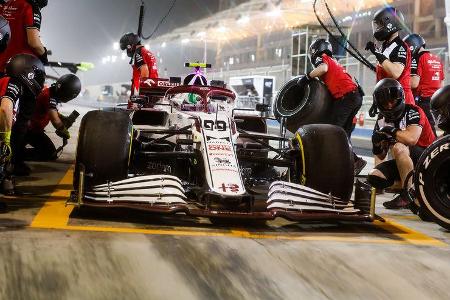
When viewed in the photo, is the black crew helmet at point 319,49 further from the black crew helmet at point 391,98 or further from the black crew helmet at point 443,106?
the black crew helmet at point 443,106

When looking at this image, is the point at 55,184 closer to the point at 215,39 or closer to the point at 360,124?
the point at 360,124

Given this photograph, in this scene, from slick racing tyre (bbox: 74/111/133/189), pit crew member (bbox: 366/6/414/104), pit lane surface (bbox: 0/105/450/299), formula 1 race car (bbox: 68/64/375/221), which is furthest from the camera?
pit crew member (bbox: 366/6/414/104)

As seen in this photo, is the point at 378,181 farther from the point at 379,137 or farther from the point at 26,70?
the point at 26,70

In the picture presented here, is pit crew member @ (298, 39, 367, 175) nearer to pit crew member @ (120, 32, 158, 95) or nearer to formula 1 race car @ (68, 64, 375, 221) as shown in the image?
formula 1 race car @ (68, 64, 375, 221)

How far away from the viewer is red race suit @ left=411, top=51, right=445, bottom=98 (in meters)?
7.13

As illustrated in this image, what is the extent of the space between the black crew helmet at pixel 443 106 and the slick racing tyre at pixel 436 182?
20.5 inches

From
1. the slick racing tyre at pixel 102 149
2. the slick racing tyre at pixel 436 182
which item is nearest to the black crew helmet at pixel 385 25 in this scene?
the slick racing tyre at pixel 436 182

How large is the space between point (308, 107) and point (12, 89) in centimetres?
354

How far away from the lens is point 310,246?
3771mm

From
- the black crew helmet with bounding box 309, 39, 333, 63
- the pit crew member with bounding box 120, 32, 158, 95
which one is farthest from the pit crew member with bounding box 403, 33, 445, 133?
the pit crew member with bounding box 120, 32, 158, 95

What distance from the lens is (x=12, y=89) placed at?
4.98 metres

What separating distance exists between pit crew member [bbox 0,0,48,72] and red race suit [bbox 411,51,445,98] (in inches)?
177

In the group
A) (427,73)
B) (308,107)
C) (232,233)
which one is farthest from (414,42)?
(232,233)

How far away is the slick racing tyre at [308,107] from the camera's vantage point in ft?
22.9
